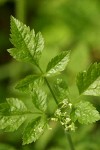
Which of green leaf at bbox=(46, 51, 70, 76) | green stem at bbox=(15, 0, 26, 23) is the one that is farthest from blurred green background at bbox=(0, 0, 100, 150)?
green leaf at bbox=(46, 51, 70, 76)

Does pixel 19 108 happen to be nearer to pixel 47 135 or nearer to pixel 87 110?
pixel 87 110

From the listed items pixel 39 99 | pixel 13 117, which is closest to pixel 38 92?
pixel 39 99

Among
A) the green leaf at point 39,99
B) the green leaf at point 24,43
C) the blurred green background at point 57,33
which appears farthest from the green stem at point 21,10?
the green leaf at point 39,99

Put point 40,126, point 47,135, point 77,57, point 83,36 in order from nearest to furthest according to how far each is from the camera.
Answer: point 40,126, point 47,135, point 77,57, point 83,36

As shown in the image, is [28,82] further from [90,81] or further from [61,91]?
[90,81]

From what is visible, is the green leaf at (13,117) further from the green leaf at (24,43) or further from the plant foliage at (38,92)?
the green leaf at (24,43)

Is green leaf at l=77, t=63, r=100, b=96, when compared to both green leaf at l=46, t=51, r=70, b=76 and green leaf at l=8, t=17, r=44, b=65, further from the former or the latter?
green leaf at l=8, t=17, r=44, b=65

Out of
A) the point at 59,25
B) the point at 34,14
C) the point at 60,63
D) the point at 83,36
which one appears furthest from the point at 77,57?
the point at 60,63
